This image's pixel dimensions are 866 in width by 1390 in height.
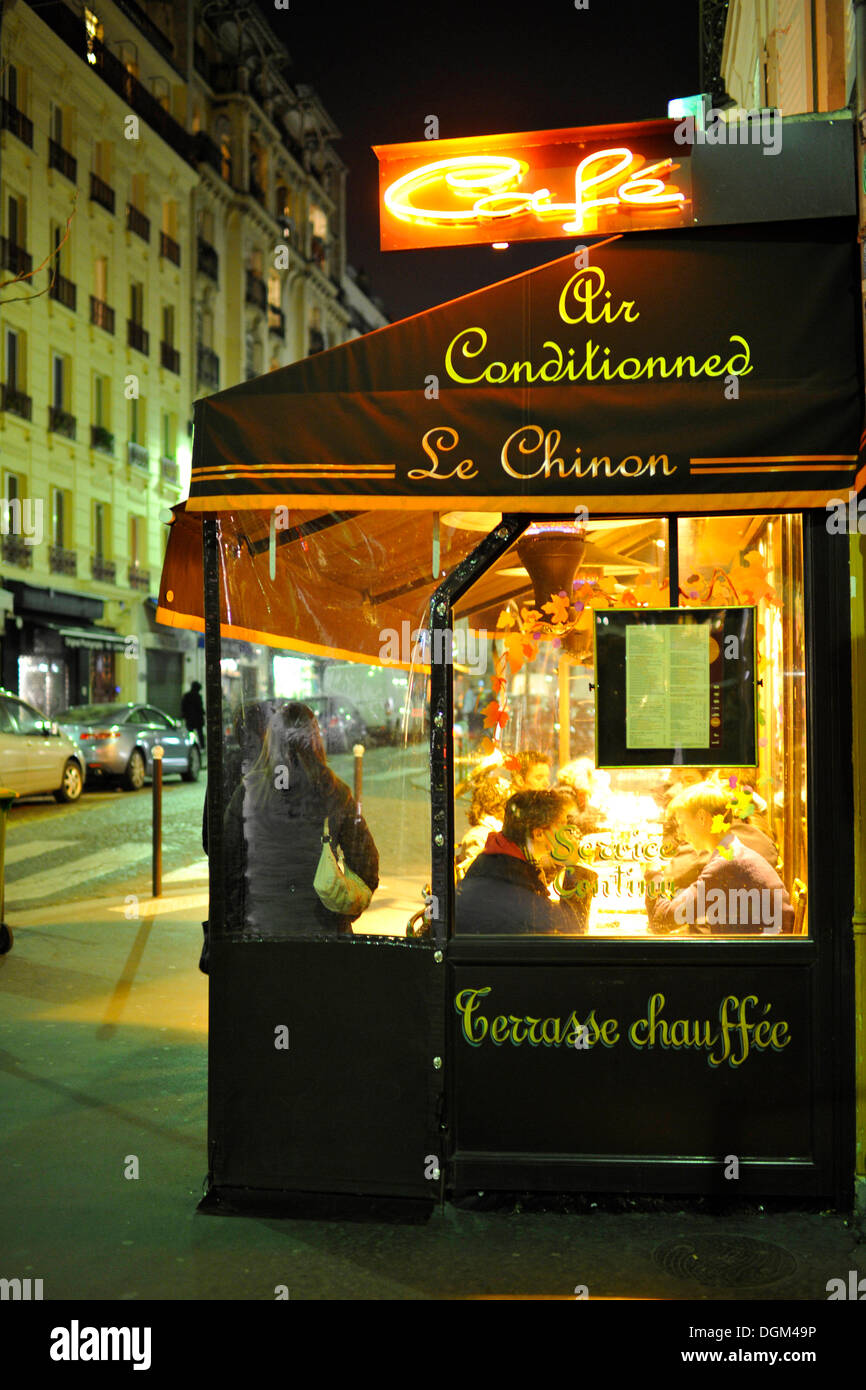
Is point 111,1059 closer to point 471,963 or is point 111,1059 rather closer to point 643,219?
point 471,963

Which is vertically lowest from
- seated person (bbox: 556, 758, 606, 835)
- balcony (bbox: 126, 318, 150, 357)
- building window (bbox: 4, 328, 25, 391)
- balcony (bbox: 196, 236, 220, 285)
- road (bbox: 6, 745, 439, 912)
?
road (bbox: 6, 745, 439, 912)

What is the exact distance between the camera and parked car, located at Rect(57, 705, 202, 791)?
19594 millimetres

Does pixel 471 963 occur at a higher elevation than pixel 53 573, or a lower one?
lower

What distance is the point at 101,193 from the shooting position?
107ft

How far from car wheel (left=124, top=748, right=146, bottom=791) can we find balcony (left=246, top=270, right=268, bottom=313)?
93.0 ft

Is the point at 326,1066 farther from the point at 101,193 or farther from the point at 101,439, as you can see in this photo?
the point at 101,193

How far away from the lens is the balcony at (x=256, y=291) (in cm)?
4429

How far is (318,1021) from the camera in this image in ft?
14.2

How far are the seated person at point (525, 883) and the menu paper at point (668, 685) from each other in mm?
504

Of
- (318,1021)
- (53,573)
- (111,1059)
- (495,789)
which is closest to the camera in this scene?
(318,1021)

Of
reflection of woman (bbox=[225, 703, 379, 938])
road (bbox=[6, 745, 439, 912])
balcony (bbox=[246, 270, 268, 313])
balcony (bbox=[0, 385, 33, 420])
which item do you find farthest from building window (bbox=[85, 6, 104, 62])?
reflection of woman (bbox=[225, 703, 379, 938])

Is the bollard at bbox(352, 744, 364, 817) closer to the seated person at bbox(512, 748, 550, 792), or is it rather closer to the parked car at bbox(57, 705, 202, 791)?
the seated person at bbox(512, 748, 550, 792)
